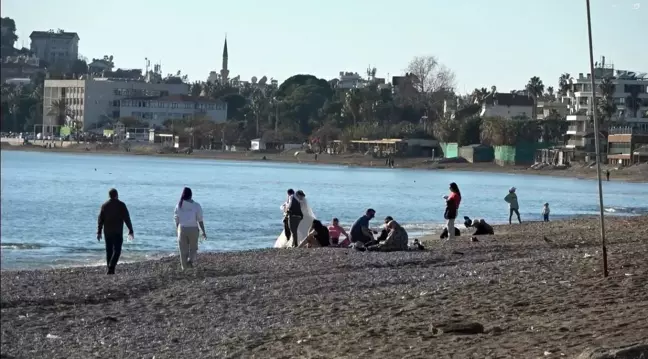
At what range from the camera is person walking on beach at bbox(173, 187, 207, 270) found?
1812cm

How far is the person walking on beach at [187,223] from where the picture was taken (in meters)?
18.1

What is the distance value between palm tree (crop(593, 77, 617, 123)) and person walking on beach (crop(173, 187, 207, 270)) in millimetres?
128703

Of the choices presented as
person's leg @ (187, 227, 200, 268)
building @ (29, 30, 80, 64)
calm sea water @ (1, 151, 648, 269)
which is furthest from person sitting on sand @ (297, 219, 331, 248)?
building @ (29, 30, 80, 64)

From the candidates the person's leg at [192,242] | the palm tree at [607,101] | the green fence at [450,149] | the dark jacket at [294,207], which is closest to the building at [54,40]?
the person's leg at [192,242]

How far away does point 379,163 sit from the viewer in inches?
6447

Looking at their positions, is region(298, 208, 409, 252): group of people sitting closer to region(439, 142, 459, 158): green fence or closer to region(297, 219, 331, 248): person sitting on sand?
region(297, 219, 331, 248): person sitting on sand

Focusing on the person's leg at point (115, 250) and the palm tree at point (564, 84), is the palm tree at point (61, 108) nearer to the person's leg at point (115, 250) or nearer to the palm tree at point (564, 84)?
the person's leg at point (115, 250)

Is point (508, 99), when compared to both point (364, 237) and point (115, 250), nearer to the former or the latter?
point (364, 237)

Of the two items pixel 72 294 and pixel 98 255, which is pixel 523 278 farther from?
pixel 98 255

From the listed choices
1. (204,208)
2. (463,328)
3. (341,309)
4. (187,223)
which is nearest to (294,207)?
(187,223)

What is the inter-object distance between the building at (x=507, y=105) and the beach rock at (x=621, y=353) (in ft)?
572

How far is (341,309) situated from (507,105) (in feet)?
576

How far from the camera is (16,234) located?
35875 mm

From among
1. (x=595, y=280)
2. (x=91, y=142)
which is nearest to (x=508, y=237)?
(x=595, y=280)
